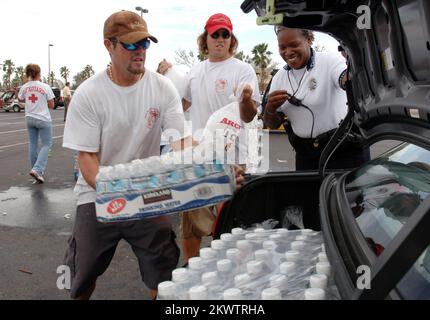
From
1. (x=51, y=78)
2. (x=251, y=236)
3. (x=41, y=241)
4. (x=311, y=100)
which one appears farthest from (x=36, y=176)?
(x=51, y=78)

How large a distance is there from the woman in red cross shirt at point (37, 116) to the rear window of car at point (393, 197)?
6578mm

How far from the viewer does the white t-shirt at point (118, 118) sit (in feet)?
8.31

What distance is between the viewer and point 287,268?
5.08 ft

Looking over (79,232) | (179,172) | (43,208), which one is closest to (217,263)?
(179,172)

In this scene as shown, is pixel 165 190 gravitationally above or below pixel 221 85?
below

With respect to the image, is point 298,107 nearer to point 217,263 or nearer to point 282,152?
point 217,263

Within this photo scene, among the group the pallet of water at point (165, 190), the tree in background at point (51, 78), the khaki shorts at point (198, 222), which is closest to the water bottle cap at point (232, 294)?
the pallet of water at point (165, 190)

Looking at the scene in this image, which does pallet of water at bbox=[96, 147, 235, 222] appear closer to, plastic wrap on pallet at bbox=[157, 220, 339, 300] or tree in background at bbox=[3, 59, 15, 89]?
plastic wrap on pallet at bbox=[157, 220, 339, 300]

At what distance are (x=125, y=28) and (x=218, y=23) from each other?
1457mm

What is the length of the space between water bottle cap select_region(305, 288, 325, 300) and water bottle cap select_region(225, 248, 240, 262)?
413 millimetres

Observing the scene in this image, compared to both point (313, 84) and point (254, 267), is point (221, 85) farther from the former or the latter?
point (254, 267)

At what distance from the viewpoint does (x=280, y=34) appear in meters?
3.15

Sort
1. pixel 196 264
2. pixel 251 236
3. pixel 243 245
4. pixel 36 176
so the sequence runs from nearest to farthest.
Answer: pixel 196 264, pixel 243 245, pixel 251 236, pixel 36 176

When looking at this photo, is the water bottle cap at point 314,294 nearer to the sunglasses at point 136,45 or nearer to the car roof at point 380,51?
the car roof at point 380,51
